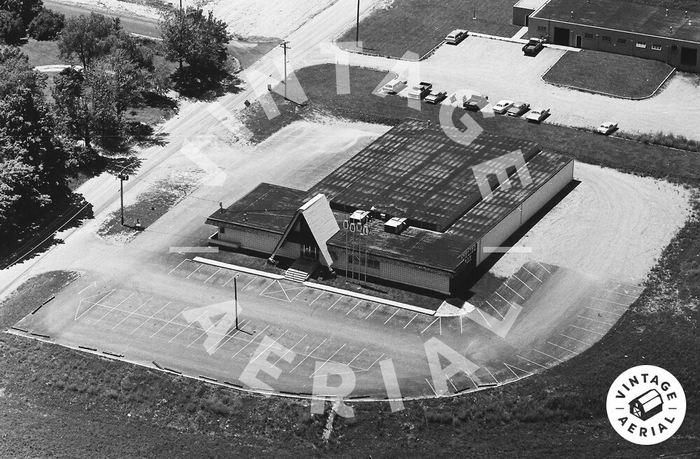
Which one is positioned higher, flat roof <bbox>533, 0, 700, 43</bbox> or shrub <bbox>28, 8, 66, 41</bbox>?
shrub <bbox>28, 8, 66, 41</bbox>

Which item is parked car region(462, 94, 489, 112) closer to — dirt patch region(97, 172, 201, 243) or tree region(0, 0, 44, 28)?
dirt patch region(97, 172, 201, 243)

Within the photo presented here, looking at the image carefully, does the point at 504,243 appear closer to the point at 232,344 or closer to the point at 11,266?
the point at 232,344

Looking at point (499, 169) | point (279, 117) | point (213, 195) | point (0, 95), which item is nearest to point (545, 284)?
point (499, 169)

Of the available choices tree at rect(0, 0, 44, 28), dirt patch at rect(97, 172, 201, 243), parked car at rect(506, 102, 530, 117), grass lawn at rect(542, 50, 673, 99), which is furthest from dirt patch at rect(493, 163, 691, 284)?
tree at rect(0, 0, 44, 28)

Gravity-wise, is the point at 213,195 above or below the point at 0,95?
below

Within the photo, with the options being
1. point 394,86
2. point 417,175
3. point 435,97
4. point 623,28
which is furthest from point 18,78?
point 623,28

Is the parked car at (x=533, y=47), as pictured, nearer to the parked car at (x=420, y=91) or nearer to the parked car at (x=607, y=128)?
the parked car at (x=420, y=91)
